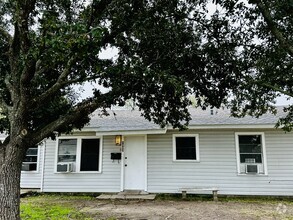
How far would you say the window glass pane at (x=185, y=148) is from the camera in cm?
1031

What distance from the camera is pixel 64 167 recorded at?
1063 centimetres

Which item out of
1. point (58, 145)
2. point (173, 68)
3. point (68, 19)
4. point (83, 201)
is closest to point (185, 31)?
point (173, 68)

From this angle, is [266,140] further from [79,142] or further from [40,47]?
[40,47]

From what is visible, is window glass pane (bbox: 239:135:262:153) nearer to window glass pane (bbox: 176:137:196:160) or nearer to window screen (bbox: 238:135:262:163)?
window screen (bbox: 238:135:262:163)

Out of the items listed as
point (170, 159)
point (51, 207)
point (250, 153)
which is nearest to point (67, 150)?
point (51, 207)

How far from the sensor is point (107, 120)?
11633 millimetres

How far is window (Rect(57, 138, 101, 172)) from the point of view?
10.6 m

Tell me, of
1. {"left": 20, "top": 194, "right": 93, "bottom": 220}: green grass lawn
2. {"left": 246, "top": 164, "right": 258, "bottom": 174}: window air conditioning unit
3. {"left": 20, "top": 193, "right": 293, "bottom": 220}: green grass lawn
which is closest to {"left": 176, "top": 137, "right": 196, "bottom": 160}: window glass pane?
{"left": 20, "top": 193, "right": 293, "bottom": 220}: green grass lawn

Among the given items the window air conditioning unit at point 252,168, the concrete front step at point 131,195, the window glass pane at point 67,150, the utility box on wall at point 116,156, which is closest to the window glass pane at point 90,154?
the window glass pane at point 67,150

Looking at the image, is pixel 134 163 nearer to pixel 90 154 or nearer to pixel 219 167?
pixel 90 154

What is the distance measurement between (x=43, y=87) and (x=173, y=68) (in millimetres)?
2892

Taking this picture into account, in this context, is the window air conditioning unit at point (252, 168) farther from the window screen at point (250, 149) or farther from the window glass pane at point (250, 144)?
the window glass pane at point (250, 144)

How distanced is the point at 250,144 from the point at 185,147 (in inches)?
95.2

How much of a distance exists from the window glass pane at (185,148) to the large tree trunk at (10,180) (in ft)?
21.9
